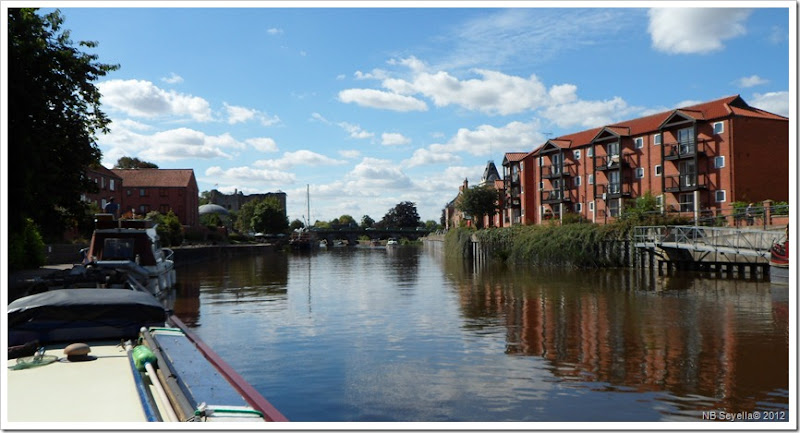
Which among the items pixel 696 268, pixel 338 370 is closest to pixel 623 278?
pixel 696 268

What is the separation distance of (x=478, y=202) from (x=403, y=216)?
9794 cm

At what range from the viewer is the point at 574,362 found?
42.7 feet

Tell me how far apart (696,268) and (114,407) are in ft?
120

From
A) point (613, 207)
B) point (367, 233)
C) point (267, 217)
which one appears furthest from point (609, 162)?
point (367, 233)

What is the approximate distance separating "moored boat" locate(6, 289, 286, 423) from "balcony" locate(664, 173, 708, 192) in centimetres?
4553

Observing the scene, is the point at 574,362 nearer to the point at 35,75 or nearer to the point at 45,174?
the point at 45,174

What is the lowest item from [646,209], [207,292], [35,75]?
[207,292]

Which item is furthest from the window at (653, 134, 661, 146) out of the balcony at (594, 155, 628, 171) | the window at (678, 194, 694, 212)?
the window at (678, 194, 694, 212)

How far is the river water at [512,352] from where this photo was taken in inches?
392

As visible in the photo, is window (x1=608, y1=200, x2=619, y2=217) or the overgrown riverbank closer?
the overgrown riverbank

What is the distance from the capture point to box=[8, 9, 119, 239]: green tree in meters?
18.8

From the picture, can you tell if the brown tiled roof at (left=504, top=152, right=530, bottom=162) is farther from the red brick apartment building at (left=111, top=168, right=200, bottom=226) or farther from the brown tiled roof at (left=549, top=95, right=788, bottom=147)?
the red brick apartment building at (left=111, top=168, right=200, bottom=226)

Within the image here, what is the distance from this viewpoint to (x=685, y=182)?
48719mm

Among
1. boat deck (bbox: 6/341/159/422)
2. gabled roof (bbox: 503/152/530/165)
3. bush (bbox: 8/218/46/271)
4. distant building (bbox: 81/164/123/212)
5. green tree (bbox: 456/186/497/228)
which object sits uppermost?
gabled roof (bbox: 503/152/530/165)
